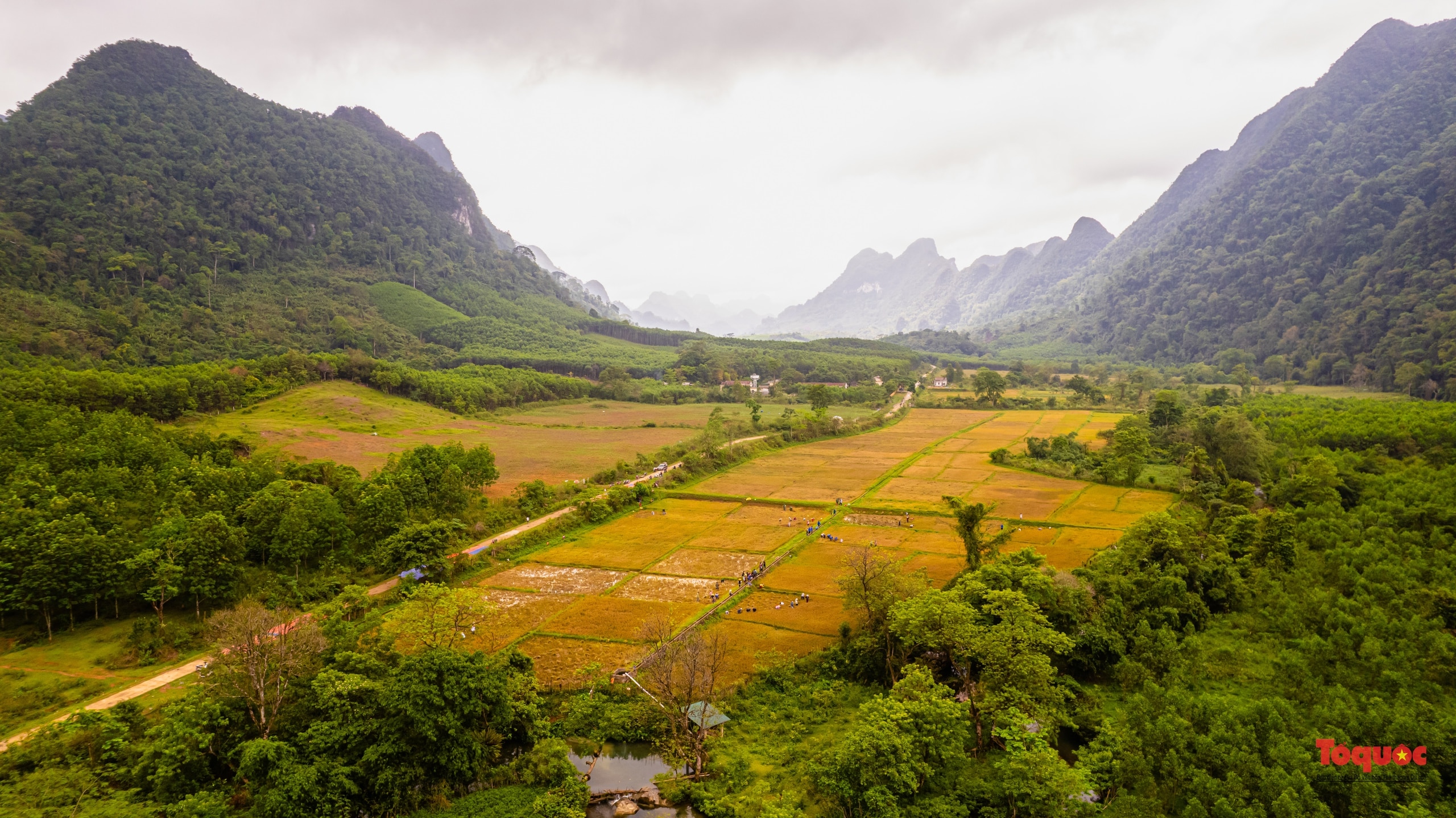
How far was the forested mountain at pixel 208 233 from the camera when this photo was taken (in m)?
81.1

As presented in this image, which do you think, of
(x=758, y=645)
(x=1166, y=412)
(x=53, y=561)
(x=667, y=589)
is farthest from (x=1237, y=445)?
(x=53, y=561)

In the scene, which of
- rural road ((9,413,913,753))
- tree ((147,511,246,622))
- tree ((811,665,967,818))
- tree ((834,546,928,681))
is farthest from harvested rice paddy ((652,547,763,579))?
tree ((147,511,246,622))

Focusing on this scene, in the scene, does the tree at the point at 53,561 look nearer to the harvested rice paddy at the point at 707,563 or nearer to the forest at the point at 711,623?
the forest at the point at 711,623

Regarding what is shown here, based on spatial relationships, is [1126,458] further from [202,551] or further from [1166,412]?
[202,551]

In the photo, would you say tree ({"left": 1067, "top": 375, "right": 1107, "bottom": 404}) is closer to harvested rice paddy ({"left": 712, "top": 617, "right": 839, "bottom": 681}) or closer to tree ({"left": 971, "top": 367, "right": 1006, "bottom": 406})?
tree ({"left": 971, "top": 367, "right": 1006, "bottom": 406})

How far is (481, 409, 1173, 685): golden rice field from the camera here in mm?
27344

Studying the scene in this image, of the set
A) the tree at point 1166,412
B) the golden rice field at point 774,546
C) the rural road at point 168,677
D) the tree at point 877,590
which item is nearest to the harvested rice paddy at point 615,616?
the golden rice field at point 774,546

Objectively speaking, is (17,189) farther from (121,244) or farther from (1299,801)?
(1299,801)

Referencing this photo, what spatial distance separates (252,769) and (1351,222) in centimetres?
18369

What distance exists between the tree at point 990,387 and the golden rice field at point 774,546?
40.4 metres

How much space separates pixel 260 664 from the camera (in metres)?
18.0

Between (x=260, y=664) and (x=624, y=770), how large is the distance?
1148cm

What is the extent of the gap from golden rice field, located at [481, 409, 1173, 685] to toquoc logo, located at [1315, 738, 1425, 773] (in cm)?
1330

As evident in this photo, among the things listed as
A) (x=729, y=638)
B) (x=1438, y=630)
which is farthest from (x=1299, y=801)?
(x=729, y=638)
